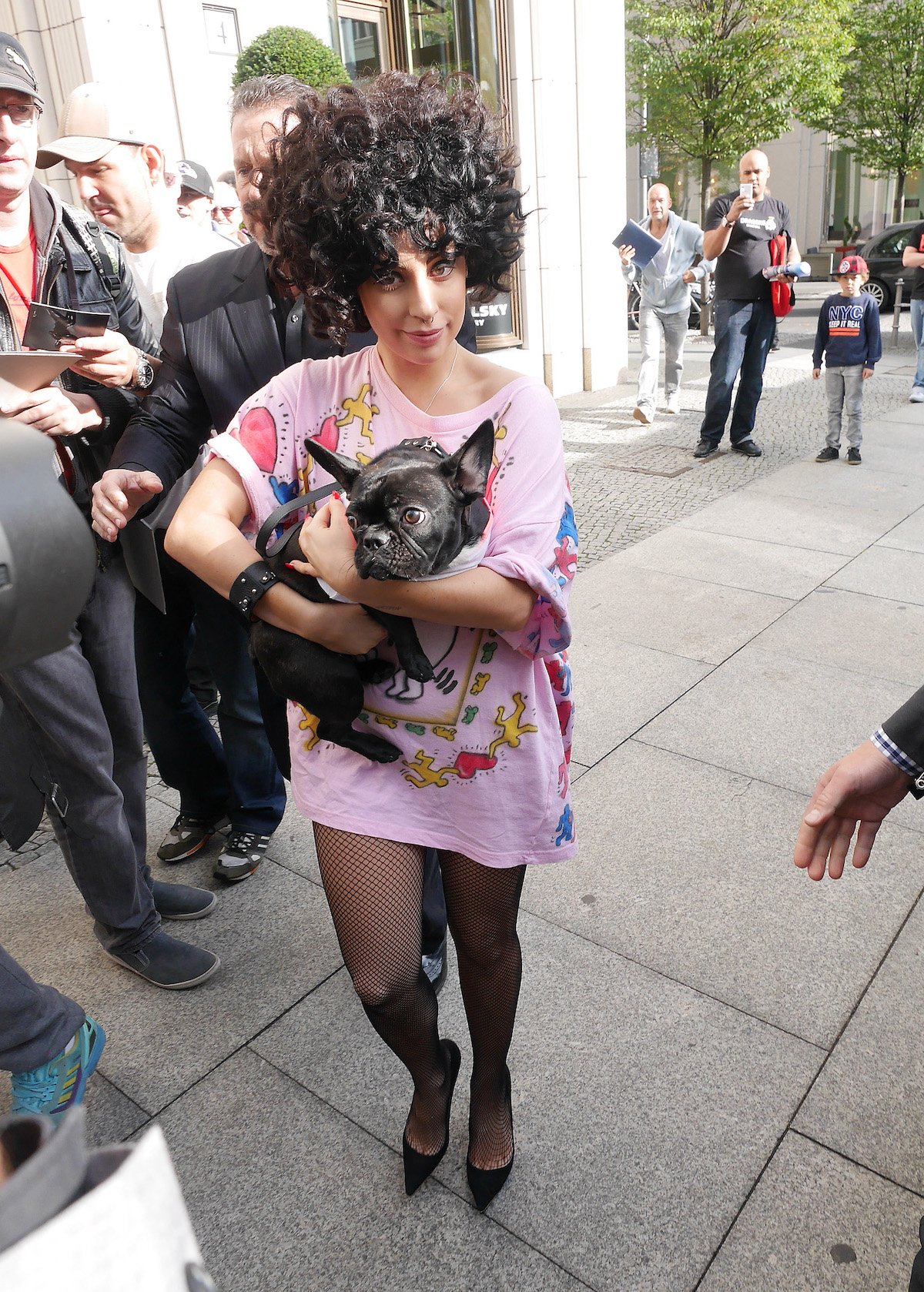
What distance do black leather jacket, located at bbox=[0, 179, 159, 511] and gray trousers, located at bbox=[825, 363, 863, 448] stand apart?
7.10 m

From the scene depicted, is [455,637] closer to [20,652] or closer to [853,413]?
[20,652]

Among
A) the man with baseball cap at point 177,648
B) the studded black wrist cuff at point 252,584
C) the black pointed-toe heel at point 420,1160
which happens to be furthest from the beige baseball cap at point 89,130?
the black pointed-toe heel at point 420,1160

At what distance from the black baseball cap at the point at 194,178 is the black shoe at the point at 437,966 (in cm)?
525

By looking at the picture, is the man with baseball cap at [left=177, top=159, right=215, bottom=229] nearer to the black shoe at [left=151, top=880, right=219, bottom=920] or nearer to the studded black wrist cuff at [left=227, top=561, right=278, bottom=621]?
the black shoe at [left=151, top=880, right=219, bottom=920]

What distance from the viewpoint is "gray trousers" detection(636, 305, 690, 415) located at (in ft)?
33.8

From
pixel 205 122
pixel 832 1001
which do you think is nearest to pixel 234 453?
pixel 832 1001

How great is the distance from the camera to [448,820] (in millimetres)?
1953

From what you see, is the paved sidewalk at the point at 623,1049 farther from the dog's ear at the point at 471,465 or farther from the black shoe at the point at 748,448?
the black shoe at the point at 748,448

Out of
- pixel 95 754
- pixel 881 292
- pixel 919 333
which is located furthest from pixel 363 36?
pixel 881 292

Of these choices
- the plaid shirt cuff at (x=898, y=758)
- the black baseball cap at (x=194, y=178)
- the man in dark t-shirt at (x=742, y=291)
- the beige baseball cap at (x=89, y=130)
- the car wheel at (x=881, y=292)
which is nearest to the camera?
the plaid shirt cuff at (x=898, y=758)

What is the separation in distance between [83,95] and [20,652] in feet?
12.7

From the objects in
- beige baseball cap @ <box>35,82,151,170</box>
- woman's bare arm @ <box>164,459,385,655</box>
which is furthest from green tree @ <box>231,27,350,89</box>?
woman's bare arm @ <box>164,459,385,655</box>

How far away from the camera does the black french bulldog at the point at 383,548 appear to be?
1601 mm

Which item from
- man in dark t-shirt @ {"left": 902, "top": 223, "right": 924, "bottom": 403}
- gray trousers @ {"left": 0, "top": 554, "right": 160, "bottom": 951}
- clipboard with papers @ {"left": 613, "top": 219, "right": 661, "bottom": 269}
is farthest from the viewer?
man in dark t-shirt @ {"left": 902, "top": 223, "right": 924, "bottom": 403}
